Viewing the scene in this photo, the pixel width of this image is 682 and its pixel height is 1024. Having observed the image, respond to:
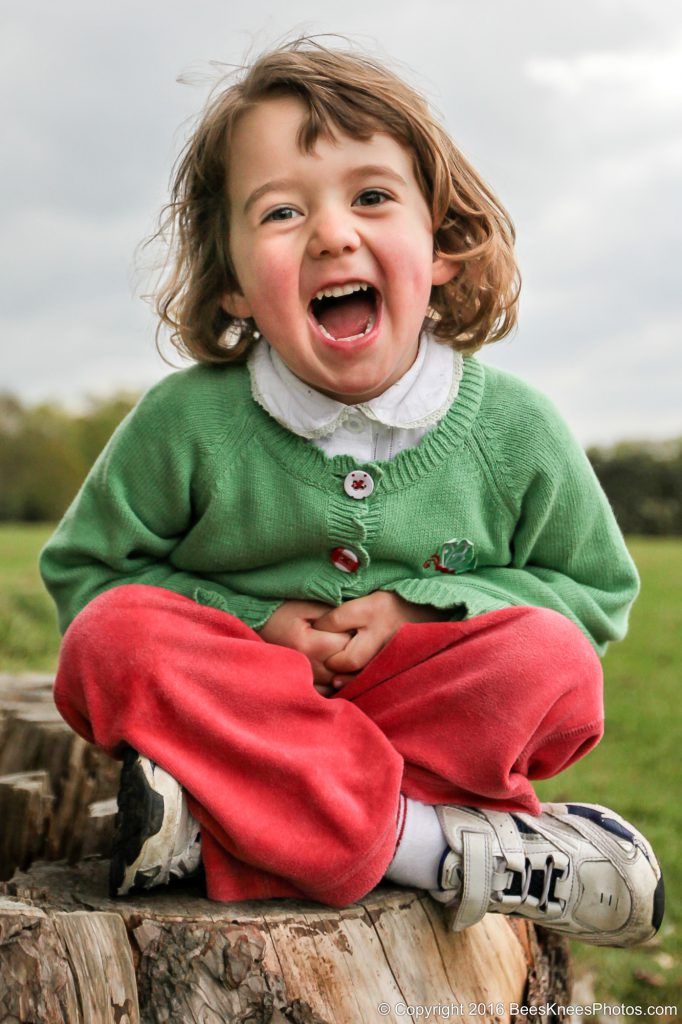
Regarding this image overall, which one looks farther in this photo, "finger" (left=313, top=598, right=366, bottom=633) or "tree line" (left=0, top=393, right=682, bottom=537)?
"tree line" (left=0, top=393, right=682, bottom=537)

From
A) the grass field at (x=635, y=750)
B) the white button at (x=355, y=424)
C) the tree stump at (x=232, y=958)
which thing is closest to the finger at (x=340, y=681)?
the tree stump at (x=232, y=958)

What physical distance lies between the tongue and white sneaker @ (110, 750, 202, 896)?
1.00 m

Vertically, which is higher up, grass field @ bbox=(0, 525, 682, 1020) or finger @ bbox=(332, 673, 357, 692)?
finger @ bbox=(332, 673, 357, 692)

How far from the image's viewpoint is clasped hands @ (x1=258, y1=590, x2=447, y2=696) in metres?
2.45

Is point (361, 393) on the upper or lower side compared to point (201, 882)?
upper

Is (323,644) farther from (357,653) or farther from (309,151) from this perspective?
(309,151)

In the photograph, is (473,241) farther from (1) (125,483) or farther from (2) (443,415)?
(1) (125,483)

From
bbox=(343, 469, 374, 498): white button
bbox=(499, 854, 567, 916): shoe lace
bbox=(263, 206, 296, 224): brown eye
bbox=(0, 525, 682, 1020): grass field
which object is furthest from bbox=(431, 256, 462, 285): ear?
bbox=(0, 525, 682, 1020): grass field

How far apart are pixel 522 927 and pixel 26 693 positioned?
1943mm

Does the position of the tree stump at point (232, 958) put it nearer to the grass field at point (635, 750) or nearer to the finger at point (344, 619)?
the finger at point (344, 619)

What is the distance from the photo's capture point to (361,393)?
2469mm

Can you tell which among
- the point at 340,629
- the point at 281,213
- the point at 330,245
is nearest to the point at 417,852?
the point at 340,629

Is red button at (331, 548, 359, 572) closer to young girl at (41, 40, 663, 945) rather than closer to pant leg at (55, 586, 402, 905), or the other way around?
young girl at (41, 40, 663, 945)

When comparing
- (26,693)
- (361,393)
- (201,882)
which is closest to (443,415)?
(361,393)
